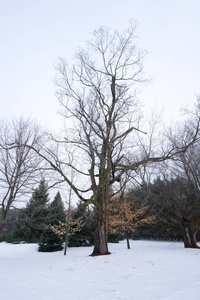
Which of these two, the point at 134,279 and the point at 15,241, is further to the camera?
→ the point at 15,241

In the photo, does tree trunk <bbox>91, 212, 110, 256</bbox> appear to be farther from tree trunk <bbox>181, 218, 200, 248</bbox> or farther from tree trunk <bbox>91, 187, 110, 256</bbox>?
tree trunk <bbox>181, 218, 200, 248</bbox>

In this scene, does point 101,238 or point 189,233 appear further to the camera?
point 189,233

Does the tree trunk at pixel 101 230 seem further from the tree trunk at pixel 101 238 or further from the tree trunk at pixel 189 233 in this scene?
the tree trunk at pixel 189 233

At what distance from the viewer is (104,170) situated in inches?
429

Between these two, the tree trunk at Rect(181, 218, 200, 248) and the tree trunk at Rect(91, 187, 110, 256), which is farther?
the tree trunk at Rect(181, 218, 200, 248)

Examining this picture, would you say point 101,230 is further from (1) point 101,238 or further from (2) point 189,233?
(2) point 189,233

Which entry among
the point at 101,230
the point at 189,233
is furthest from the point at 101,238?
the point at 189,233

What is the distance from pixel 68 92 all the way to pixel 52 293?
10.5 meters

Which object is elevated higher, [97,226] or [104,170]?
[104,170]

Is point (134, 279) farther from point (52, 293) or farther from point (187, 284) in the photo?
point (52, 293)

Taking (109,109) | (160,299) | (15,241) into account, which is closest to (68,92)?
(109,109)

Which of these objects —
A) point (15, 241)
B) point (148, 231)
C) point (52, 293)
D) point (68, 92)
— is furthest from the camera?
point (148, 231)

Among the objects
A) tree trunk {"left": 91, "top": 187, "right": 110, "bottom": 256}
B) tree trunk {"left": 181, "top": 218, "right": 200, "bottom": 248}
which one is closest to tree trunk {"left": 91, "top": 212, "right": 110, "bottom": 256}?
tree trunk {"left": 91, "top": 187, "right": 110, "bottom": 256}

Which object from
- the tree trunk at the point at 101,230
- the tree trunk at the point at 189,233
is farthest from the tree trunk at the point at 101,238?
the tree trunk at the point at 189,233
